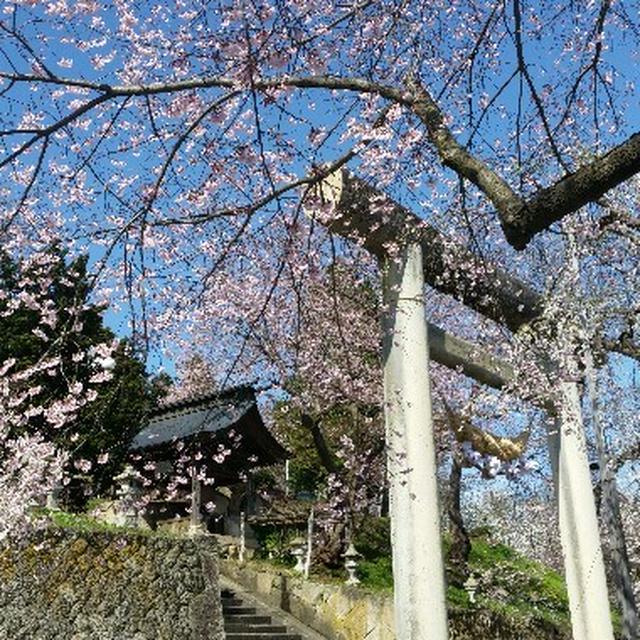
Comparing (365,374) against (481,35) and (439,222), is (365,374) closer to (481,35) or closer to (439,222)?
(439,222)

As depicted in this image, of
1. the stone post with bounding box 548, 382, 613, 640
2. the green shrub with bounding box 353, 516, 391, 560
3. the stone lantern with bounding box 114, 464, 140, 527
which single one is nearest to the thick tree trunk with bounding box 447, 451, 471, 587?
the green shrub with bounding box 353, 516, 391, 560

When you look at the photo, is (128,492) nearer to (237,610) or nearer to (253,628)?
(237,610)

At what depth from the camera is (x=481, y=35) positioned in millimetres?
4535

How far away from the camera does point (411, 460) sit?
7047 millimetres

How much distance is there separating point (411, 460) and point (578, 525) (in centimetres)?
366

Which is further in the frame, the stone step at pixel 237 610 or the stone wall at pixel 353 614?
the stone step at pixel 237 610

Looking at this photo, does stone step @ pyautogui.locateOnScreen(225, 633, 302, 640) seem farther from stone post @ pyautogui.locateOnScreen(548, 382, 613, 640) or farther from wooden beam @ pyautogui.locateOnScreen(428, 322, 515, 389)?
wooden beam @ pyautogui.locateOnScreen(428, 322, 515, 389)

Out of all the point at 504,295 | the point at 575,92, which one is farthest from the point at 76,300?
the point at 504,295

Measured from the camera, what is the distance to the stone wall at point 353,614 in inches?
425

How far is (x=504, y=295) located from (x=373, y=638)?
17.0ft

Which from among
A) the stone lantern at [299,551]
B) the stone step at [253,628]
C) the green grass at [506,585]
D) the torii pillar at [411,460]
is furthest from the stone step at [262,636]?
the torii pillar at [411,460]

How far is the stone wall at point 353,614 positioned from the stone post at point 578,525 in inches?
79.7

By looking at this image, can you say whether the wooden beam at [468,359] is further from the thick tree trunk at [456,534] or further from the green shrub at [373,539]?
the green shrub at [373,539]

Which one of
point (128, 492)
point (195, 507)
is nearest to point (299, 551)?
point (195, 507)
